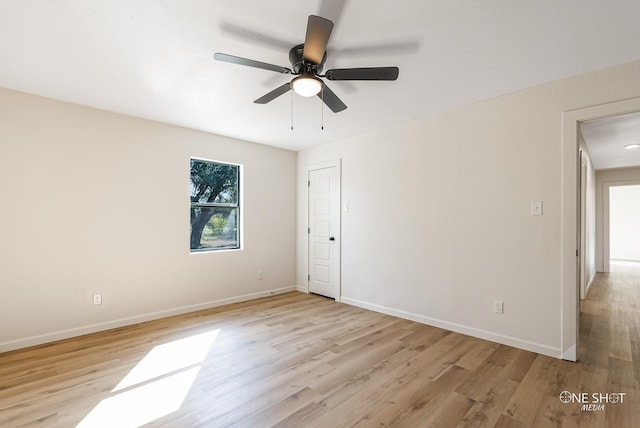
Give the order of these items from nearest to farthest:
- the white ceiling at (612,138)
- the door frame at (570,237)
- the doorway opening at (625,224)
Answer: the door frame at (570,237) → the white ceiling at (612,138) → the doorway opening at (625,224)

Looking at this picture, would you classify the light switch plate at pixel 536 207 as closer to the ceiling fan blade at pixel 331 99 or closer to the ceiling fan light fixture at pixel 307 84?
the ceiling fan blade at pixel 331 99

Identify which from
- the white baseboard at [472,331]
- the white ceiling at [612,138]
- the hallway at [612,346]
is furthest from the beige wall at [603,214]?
the white baseboard at [472,331]

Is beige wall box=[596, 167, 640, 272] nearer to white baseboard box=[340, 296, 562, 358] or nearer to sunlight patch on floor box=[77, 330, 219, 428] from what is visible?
white baseboard box=[340, 296, 562, 358]

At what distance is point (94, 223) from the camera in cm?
336

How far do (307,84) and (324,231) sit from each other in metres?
3.08

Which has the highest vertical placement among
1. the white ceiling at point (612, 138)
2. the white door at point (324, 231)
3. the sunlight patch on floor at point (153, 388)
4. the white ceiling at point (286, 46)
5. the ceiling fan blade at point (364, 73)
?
the white ceiling at point (286, 46)

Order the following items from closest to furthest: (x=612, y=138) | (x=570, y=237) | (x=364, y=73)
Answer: (x=364, y=73), (x=570, y=237), (x=612, y=138)

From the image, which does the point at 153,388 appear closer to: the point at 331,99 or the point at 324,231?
the point at 331,99

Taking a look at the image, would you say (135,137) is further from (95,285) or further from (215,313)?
(215,313)

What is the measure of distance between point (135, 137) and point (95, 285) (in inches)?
70.7

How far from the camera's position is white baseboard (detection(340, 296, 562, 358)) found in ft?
9.05

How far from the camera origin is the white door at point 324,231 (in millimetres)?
4730

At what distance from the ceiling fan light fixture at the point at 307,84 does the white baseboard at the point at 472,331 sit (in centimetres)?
293

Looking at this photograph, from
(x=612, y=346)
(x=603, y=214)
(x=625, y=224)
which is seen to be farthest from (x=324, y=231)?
(x=625, y=224)
